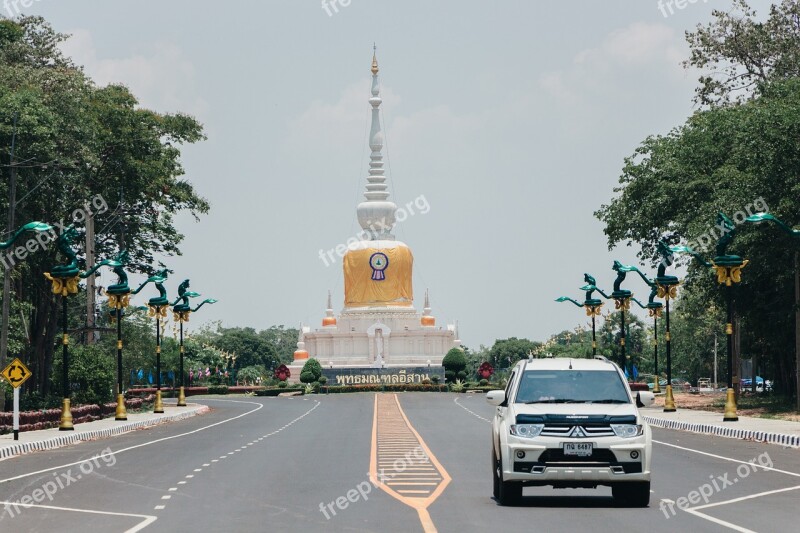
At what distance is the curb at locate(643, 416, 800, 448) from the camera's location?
113 ft

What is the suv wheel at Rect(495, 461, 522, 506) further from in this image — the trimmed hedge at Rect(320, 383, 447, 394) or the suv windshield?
the trimmed hedge at Rect(320, 383, 447, 394)

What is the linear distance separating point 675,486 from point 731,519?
16.8ft

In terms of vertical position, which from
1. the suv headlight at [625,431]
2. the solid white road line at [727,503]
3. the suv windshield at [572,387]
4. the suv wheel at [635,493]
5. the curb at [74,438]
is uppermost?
the suv windshield at [572,387]

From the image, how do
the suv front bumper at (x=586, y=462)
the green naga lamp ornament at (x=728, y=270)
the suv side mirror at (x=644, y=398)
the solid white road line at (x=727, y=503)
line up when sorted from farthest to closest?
the green naga lamp ornament at (x=728, y=270) → the suv side mirror at (x=644, y=398) → the suv front bumper at (x=586, y=462) → the solid white road line at (x=727, y=503)

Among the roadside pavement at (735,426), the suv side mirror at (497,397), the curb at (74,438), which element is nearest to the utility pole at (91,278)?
the curb at (74,438)

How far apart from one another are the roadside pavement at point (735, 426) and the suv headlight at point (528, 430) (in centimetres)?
1726

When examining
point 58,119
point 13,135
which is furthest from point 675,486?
point 58,119

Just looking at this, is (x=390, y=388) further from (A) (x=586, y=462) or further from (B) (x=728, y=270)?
(A) (x=586, y=462)

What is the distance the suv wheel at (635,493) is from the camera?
18.2 metres

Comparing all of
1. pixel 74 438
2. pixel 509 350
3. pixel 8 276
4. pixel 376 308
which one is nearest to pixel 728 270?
pixel 74 438

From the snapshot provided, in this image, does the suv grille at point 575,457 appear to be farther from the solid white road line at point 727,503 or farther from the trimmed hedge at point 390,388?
the trimmed hedge at point 390,388

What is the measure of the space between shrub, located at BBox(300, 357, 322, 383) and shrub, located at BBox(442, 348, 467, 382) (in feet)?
32.3

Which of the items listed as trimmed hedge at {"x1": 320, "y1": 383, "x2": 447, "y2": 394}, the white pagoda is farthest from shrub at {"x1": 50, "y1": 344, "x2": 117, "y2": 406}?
the white pagoda

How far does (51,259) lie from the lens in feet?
205
